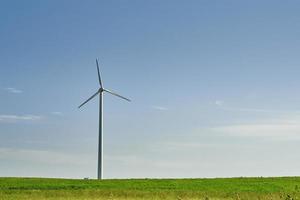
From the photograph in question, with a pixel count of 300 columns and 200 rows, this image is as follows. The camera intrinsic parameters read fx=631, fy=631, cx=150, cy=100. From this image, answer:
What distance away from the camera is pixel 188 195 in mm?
44219

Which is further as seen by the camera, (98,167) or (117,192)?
(98,167)

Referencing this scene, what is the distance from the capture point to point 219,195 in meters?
45.2

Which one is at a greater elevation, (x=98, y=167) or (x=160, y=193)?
(x=98, y=167)

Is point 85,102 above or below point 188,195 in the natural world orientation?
above

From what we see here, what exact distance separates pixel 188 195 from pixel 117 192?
17.3 feet

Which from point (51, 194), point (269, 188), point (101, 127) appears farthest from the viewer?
point (101, 127)

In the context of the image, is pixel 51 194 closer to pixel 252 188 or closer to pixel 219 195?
pixel 219 195

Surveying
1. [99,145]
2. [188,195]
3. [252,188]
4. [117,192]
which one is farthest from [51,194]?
[99,145]

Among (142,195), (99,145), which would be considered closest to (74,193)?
(142,195)

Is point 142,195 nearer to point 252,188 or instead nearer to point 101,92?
point 252,188

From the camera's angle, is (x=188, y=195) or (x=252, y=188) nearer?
(x=188, y=195)

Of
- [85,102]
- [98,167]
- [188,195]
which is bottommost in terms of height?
[188,195]

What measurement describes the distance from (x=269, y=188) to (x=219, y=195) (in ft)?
33.1

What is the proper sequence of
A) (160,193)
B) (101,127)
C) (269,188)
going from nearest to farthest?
(160,193) → (269,188) → (101,127)
